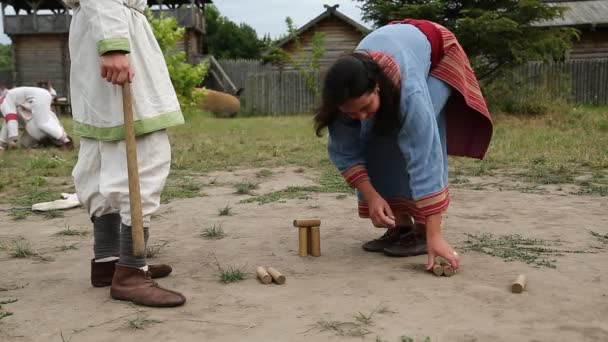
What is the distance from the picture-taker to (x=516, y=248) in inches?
133

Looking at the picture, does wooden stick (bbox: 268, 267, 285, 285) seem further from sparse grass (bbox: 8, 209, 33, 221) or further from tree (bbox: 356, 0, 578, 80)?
tree (bbox: 356, 0, 578, 80)

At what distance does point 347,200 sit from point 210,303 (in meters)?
2.44

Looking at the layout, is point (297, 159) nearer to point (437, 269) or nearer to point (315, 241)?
point (315, 241)

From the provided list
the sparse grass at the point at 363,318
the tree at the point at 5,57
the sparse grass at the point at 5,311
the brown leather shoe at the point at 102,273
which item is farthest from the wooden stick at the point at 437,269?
the tree at the point at 5,57

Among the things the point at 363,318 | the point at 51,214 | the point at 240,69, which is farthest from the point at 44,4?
the point at 363,318

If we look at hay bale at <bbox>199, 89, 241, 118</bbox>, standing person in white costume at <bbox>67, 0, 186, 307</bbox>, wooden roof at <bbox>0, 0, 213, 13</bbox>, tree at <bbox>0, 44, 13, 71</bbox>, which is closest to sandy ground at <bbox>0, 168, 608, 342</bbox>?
standing person in white costume at <bbox>67, 0, 186, 307</bbox>

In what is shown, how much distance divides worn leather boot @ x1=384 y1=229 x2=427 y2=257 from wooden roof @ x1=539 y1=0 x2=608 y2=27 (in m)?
19.5

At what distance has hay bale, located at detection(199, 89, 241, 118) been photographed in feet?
66.8

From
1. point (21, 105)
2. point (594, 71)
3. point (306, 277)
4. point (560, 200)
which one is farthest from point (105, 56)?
point (594, 71)

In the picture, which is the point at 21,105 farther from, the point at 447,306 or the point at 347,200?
the point at 447,306

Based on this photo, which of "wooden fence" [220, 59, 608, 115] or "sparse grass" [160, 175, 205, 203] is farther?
"wooden fence" [220, 59, 608, 115]

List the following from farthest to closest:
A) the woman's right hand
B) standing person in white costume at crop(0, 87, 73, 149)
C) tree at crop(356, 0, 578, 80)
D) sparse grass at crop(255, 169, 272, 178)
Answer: tree at crop(356, 0, 578, 80), standing person in white costume at crop(0, 87, 73, 149), sparse grass at crop(255, 169, 272, 178), the woman's right hand

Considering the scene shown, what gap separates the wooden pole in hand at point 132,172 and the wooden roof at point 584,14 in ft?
67.8

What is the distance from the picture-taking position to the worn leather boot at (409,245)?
131 inches
